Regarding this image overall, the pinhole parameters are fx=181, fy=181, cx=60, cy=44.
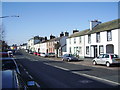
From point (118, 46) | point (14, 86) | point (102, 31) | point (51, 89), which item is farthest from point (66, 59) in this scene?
point (14, 86)

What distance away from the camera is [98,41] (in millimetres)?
34188

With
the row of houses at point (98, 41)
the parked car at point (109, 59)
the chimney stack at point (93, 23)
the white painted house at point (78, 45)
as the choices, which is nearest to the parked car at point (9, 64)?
the parked car at point (109, 59)

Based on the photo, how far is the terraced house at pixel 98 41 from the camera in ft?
95.2

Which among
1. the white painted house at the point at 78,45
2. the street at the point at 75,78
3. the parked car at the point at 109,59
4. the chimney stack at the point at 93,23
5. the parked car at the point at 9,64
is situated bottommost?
the street at the point at 75,78

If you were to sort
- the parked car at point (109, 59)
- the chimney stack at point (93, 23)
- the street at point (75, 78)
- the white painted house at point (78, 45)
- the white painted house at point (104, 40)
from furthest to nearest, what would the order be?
the white painted house at point (78, 45)
the chimney stack at point (93, 23)
the white painted house at point (104, 40)
the parked car at point (109, 59)
the street at point (75, 78)

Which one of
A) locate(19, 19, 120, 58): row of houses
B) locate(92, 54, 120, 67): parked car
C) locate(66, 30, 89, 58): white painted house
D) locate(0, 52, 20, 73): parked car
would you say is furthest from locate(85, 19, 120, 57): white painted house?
locate(0, 52, 20, 73): parked car

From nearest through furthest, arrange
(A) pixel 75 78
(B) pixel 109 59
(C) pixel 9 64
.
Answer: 1. (C) pixel 9 64
2. (A) pixel 75 78
3. (B) pixel 109 59

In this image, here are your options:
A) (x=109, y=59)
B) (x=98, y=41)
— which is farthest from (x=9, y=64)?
(x=98, y=41)

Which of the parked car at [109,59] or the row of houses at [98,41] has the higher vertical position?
the row of houses at [98,41]

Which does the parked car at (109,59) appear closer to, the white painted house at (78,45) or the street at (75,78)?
the street at (75,78)

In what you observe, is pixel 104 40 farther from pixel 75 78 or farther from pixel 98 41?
pixel 75 78

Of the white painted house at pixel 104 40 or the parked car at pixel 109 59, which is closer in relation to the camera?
the parked car at pixel 109 59

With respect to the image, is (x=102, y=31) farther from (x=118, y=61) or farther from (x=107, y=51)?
(x=118, y=61)

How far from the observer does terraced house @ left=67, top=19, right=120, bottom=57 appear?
29.0m
